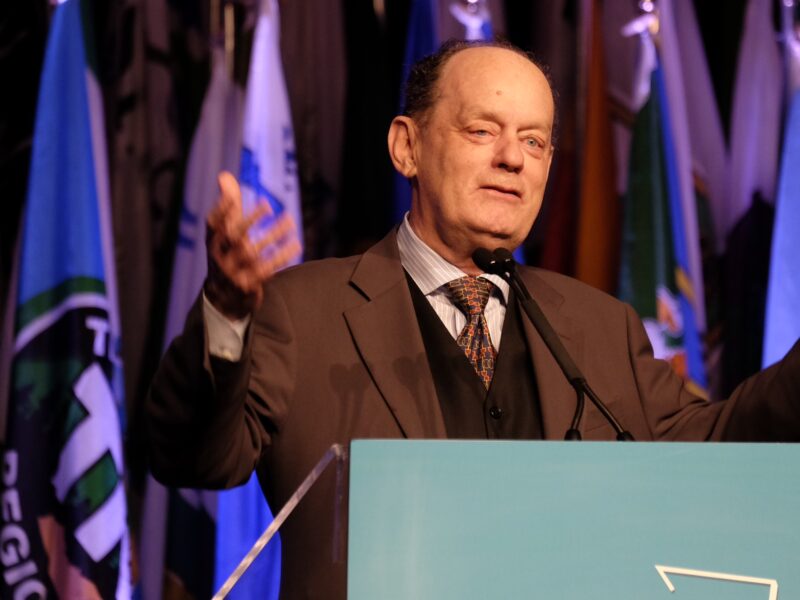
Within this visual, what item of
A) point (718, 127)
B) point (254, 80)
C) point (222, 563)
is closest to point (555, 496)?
point (222, 563)

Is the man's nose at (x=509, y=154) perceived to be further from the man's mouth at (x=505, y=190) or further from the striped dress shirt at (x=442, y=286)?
the striped dress shirt at (x=442, y=286)

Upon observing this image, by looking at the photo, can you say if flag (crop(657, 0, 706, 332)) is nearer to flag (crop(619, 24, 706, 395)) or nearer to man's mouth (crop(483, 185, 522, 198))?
flag (crop(619, 24, 706, 395))

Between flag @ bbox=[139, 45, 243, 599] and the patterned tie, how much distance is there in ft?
3.83

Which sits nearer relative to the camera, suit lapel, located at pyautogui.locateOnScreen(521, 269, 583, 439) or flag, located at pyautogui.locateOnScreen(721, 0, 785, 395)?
suit lapel, located at pyautogui.locateOnScreen(521, 269, 583, 439)

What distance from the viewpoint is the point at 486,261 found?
1520mm

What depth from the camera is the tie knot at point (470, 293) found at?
1777 millimetres

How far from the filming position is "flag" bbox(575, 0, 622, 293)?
3.07 meters

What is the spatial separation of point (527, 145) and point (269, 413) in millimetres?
649

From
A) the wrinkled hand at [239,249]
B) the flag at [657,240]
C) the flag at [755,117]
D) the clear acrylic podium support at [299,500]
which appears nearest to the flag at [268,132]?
the flag at [657,240]

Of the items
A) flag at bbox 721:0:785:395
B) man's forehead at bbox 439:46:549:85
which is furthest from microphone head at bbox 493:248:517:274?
flag at bbox 721:0:785:395

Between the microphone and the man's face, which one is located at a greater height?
the man's face

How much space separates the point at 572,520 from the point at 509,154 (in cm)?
88

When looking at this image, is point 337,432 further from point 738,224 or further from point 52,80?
point 738,224

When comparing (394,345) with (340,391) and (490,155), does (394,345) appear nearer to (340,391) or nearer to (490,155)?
(340,391)
